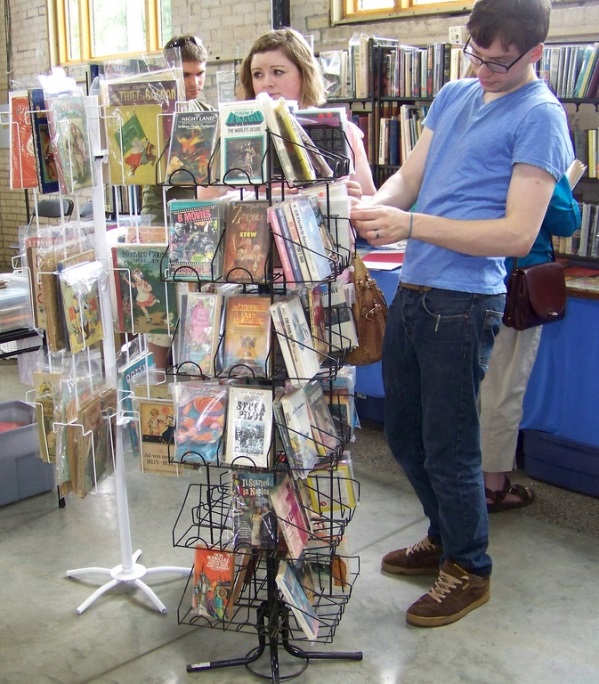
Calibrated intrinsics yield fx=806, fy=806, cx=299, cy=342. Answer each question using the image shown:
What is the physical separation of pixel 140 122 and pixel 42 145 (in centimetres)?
26

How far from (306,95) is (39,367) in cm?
117

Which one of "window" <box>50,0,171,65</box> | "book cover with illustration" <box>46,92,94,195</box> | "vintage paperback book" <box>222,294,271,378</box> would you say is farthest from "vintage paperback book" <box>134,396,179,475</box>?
"window" <box>50,0,171,65</box>

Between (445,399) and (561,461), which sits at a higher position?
(445,399)

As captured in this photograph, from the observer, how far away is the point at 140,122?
2.06 meters

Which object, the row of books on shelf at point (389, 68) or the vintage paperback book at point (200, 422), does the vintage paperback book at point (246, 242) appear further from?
the row of books on shelf at point (389, 68)

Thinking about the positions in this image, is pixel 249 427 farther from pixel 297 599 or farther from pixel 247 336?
pixel 297 599

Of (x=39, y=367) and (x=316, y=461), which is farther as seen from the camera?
(x=39, y=367)

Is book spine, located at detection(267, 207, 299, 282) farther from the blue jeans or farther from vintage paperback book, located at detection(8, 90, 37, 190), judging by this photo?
vintage paperback book, located at detection(8, 90, 37, 190)

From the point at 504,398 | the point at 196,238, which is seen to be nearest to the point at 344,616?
the point at 504,398

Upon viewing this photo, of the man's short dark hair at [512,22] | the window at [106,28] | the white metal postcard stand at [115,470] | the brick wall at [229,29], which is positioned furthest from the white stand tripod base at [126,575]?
the window at [106,28]

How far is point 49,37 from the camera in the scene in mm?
8078

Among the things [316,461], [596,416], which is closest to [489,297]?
[316,461]

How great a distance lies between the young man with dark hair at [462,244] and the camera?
1.88 metres

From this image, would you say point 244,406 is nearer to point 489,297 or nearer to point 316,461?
point 316,461
